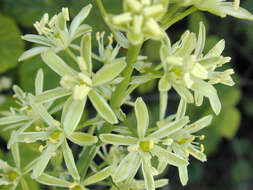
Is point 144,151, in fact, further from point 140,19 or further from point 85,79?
point 140,19

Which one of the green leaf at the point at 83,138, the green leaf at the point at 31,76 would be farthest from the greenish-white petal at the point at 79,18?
the green leaf at the point at 31,76

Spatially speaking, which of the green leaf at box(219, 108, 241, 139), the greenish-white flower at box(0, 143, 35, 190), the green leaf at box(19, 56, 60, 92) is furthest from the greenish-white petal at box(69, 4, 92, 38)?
the green leaf at box(219, 108, 241, 139)

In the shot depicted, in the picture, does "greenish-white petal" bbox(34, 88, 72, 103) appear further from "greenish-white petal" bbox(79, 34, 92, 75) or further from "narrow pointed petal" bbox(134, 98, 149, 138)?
"narrow pointed petal" bbox(134, 98, 149, 138)

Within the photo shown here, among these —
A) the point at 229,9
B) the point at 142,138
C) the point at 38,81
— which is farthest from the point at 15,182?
the point at 229,9

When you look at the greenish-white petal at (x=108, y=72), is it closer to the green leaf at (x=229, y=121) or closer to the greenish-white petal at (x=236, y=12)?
the greenish-white petal at (x=236, y=12)

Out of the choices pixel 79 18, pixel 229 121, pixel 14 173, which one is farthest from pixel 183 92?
pixel 229 121

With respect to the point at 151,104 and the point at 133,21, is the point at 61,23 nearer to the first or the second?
the point at 133,21
